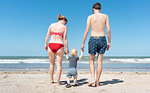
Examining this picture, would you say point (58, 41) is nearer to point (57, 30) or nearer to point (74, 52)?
point (57, 30)

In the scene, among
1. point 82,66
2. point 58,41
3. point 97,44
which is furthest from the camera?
point 82,66

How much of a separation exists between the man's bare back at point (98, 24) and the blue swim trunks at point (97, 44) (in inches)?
4.8

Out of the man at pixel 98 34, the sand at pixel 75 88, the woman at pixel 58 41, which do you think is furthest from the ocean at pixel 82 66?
the man at pixel 98 34

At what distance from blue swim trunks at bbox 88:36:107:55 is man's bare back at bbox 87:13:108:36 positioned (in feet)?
0.40

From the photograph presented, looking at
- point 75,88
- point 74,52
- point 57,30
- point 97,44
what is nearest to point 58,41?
point 57,30

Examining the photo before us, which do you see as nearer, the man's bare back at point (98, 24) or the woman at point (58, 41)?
the man's bare back at point (98, 24)

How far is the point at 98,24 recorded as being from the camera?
149 inches

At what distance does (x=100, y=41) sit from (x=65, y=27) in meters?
1.17

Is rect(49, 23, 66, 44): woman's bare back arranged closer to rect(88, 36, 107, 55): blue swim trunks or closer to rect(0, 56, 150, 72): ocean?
rect(88, 36, 107, 55): blue swim trunks

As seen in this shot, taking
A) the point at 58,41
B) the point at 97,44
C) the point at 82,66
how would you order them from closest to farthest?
1. the point at 97,44
2. the point at 58,41
3. the point at 82,66

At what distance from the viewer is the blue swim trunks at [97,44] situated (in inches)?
146

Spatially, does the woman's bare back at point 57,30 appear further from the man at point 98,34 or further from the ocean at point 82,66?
the ocean at point 82,66

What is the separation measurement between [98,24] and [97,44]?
22.3 inches

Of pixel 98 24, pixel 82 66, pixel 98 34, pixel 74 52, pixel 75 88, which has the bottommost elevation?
pixel 82 66
